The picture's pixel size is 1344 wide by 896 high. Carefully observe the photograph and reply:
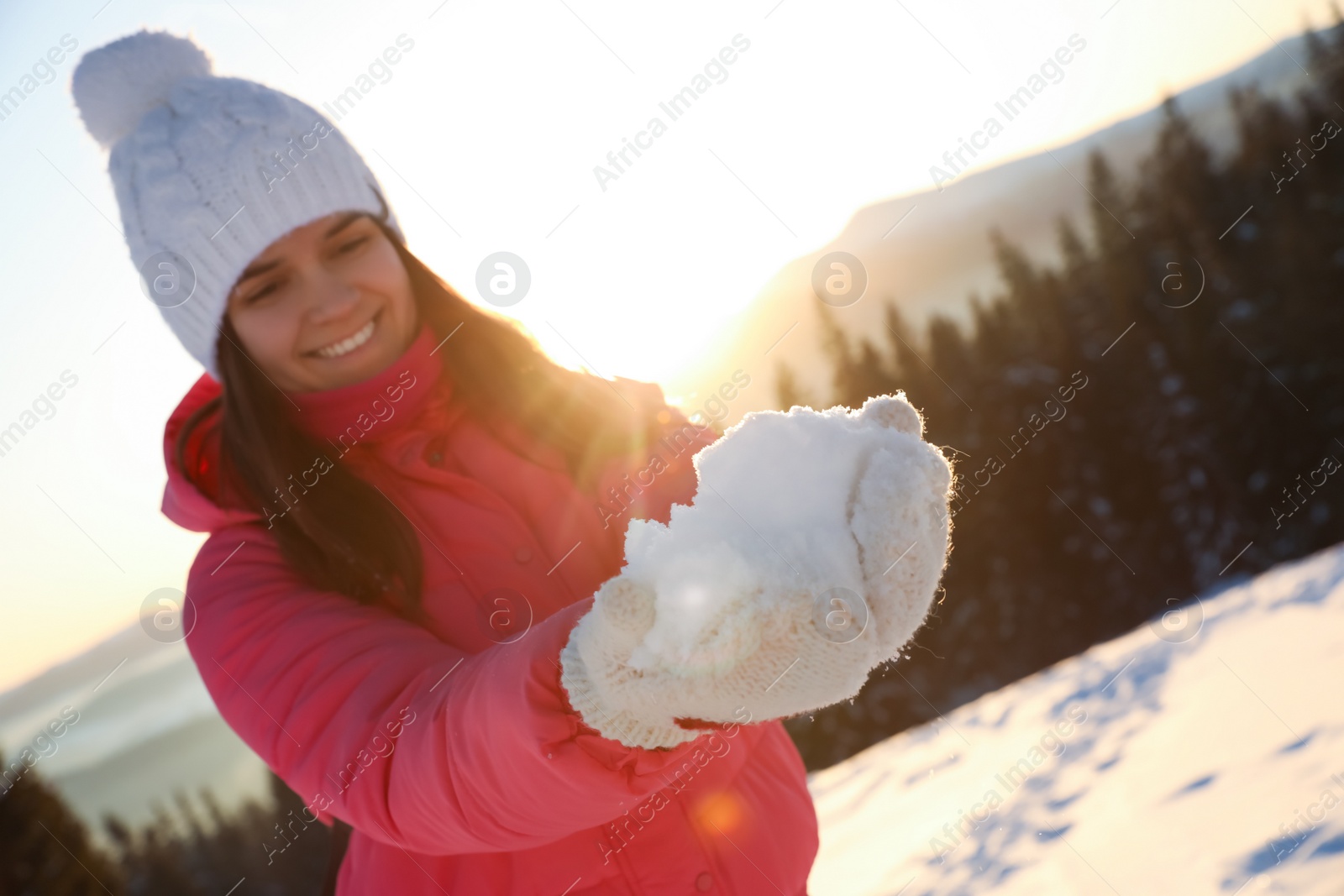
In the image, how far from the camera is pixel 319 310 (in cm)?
208

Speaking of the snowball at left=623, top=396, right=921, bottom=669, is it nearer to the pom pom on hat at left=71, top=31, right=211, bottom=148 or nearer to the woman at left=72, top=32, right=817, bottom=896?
the woman at left=72, top=32, right=817, bottom=896

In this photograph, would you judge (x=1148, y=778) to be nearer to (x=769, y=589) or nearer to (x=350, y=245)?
(x=769, y=589)

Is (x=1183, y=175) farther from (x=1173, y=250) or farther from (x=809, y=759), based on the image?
(x=809, y=759)

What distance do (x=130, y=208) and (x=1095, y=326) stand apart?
111 feet

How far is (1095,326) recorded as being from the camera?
30969 mm

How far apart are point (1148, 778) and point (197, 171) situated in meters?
4.35

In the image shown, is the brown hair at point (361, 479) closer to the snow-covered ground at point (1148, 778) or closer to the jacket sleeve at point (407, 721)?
the jacket sleeve at point (407, 721)

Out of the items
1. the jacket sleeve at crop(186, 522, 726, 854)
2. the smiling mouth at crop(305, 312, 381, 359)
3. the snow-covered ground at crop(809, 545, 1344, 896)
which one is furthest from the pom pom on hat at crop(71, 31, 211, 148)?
the snow-covered ground at crop(809, 545, 1344, 896)

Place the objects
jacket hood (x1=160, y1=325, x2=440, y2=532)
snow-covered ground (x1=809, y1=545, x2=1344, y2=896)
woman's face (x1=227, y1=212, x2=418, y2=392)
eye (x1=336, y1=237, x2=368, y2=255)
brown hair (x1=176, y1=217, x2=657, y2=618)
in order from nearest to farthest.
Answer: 1. brown hair (x1=176, y1=217, x2=657, y2=618)
2. jacket hood (x1=160, y1=325, x2=440, y2=532)
3. woman's face (x1=227, y1=212, x2=418, y2=392)
4. eye (x1=336, y1=237, x2=368, y2=255)
5. snow-covered ground (x1=809, y1=545, x2=1344, y2=896)

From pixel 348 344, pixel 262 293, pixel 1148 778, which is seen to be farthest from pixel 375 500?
pixel 1148 778

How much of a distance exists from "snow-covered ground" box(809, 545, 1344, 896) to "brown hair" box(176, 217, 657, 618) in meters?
2.57

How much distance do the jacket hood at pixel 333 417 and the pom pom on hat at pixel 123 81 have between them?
0.82 meters

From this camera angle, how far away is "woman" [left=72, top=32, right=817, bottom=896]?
142 centimetres

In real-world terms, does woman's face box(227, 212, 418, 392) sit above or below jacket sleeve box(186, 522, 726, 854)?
above
